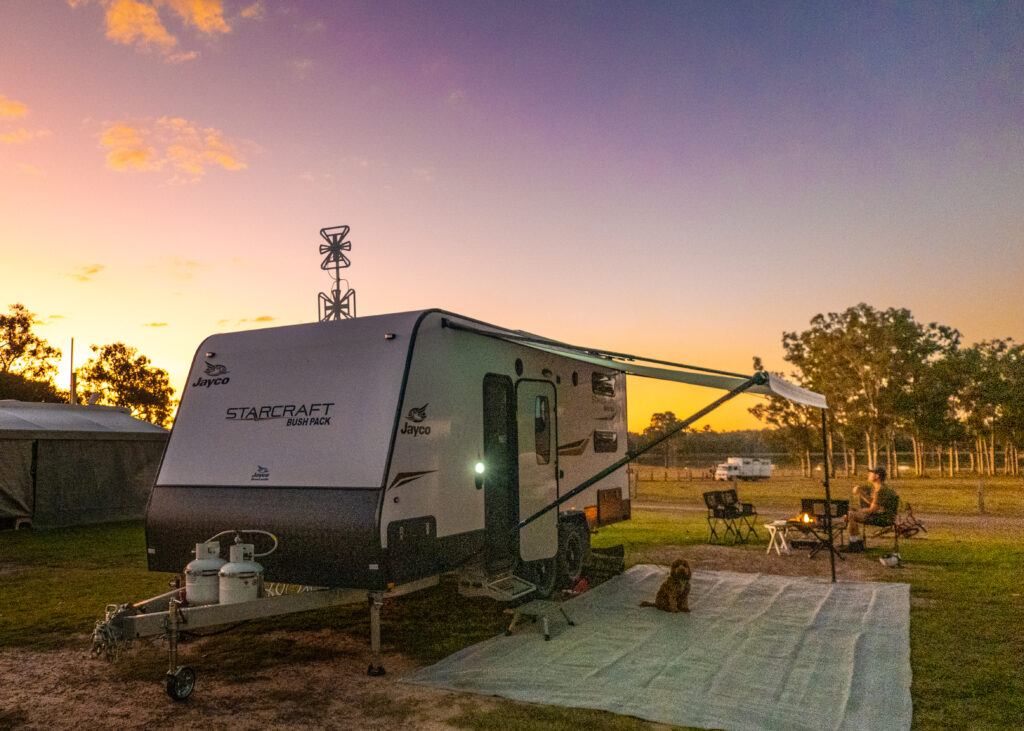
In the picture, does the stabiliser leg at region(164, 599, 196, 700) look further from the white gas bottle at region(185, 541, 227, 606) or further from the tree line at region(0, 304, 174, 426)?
the tree line at region(0, 304, 174, 426)

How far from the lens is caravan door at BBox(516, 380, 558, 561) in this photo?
8.05 m

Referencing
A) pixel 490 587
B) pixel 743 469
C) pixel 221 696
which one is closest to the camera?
pixel 221 696

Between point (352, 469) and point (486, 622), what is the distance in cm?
274

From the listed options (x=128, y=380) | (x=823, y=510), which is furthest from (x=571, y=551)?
(x=128, y=380)

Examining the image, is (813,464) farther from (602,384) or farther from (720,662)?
(720,662)

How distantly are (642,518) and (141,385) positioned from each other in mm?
44264

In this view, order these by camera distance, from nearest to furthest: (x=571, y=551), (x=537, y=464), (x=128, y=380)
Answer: (x=537, y=464) → (x=571, y=551) → (x=128, y=380)

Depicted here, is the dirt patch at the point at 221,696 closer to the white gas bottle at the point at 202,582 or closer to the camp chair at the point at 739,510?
the white gas bottle at the point at 202,582

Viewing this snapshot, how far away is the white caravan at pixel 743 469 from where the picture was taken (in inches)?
1528

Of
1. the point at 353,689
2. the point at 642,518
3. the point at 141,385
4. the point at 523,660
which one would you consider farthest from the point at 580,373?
the point at 141,385

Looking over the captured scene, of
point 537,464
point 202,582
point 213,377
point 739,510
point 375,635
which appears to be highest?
point 213,377

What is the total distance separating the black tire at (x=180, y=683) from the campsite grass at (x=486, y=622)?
723mm

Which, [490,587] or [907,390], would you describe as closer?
[490,587]

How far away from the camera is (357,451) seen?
6.11 meters
